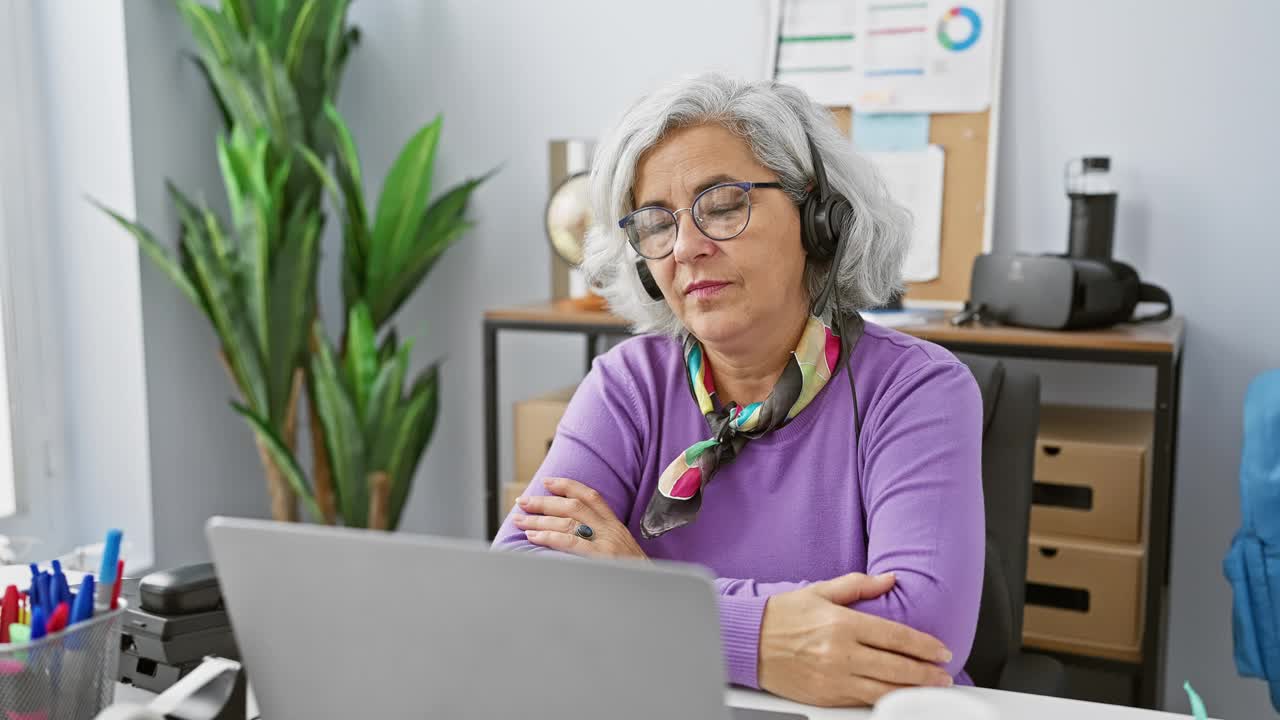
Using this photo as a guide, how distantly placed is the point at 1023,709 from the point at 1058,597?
4.19ft

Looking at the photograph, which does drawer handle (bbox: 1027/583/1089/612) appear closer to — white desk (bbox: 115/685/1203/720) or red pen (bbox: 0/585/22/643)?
white desk (bbox: 115/685/1203/720)

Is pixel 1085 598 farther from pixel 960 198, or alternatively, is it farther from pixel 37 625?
pixel 37 625

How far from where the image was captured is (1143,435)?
2125 mm

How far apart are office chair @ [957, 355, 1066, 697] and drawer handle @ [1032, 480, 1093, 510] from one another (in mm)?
714

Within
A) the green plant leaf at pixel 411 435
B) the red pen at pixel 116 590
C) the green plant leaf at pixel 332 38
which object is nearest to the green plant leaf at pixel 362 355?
the green plant leaf at pixel 411 435

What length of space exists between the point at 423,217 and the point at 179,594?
1.90 metres

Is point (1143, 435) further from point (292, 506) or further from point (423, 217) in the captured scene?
point (292, 506)

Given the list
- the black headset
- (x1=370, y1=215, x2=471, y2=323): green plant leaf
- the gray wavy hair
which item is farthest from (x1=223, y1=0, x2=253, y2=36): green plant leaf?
the black headset

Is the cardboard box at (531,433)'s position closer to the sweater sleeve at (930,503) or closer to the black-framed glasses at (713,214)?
the black-framed glasses at (713,214)

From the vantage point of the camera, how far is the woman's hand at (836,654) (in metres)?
0.96

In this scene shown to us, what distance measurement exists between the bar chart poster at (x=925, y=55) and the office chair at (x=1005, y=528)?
1.26 metres

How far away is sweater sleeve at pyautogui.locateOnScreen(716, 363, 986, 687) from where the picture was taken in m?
1.09

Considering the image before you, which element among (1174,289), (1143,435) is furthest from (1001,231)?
(1143,435)

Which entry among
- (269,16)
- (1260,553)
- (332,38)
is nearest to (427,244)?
(332,38)
